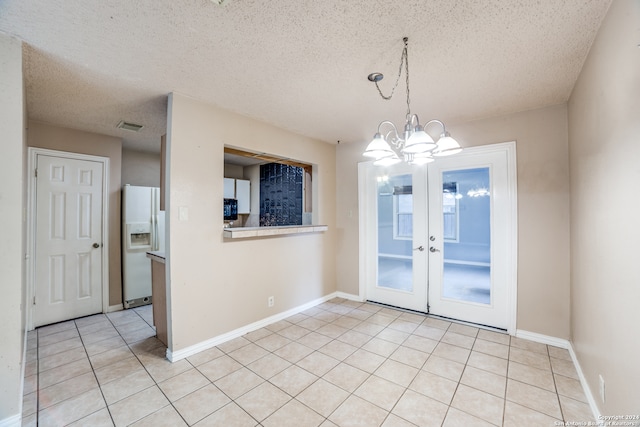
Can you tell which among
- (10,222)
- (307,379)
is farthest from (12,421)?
(307,379)

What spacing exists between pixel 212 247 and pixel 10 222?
1.40 meters

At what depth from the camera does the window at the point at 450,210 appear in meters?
3.36

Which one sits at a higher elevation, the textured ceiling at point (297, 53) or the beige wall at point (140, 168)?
the textured ceiling at point (297, 53)

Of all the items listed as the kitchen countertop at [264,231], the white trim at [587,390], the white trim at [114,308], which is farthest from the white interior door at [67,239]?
the white trim at [587,390]

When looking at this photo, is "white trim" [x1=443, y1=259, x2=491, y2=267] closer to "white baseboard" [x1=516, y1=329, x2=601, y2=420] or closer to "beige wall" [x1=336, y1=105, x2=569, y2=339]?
"beige wall" [x1=336, y1=105, x2=569, y2=339]

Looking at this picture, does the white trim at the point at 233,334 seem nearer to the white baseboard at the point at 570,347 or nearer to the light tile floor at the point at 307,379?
the light tile floor at the point at 307,379

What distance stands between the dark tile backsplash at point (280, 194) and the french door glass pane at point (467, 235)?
7.62 ft

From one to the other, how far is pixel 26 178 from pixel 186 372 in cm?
285

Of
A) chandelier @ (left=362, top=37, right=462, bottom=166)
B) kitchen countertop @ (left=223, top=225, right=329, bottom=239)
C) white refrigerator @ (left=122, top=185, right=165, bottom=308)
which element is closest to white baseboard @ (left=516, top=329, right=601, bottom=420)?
chandelier @ (left=362, top=37, right=462, bottom=166)

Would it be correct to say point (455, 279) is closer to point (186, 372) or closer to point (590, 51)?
point (590, 51)

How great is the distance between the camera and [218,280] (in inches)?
112

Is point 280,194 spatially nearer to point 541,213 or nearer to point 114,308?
point 114,308

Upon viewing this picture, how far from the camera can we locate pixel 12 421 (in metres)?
1.69

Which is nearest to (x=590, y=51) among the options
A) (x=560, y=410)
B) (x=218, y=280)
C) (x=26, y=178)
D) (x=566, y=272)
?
(x=566, y=272)
